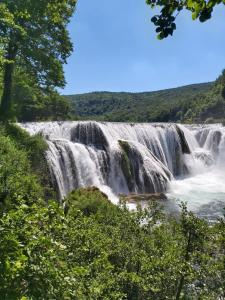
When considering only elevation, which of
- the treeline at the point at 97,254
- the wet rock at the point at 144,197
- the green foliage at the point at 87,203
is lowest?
the wet rock at the point at 144,197

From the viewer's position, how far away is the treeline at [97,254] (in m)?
4.49

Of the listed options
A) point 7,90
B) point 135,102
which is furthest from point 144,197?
point 135,102

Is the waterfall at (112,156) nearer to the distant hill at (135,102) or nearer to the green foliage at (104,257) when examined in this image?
the green foliage at (104,257)

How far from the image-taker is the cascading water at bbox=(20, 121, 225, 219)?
1000 inches

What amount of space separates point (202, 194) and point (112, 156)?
8.01 meters

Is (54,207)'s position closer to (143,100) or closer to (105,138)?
(105,138)

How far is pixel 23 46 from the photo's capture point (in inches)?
982

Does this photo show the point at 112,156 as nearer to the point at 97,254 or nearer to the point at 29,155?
the point at 29,155

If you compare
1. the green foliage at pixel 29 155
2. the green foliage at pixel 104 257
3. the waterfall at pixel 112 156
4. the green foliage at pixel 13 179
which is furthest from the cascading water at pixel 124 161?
the green foliage at pixel 104 257

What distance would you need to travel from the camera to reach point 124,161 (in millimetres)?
28719

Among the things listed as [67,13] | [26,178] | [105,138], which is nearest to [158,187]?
[105,138]

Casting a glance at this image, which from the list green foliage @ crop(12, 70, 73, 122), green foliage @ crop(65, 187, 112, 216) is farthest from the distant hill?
green foliage @ crop(65, 187, 112, 216)

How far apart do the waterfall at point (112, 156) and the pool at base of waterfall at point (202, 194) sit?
1.23 m

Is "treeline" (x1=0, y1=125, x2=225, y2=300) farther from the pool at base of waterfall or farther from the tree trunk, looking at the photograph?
the tree trunk
